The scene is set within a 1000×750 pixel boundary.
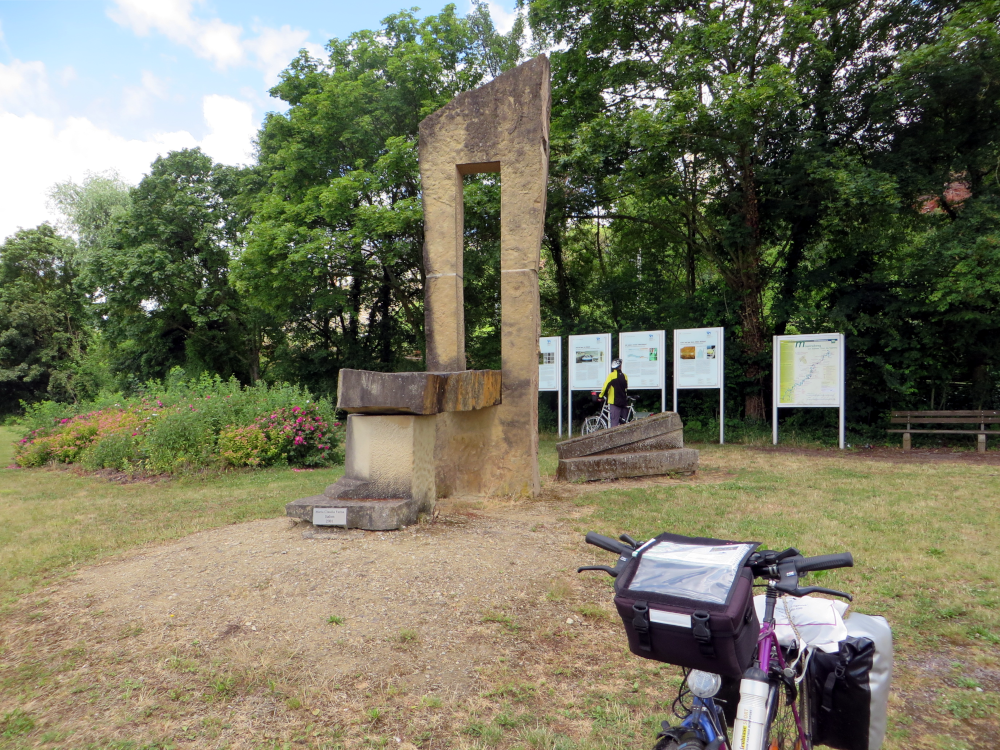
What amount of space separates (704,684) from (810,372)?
1160 cm

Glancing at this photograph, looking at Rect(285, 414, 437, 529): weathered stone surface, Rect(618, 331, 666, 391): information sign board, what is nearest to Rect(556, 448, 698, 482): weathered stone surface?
Rect(285, 414, 437, 529): weathered stone surface

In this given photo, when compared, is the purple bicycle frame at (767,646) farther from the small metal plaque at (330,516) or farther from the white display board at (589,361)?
the white display board at (589,361)

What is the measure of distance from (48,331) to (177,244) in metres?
12.3

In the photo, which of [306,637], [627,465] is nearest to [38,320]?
[627,465]

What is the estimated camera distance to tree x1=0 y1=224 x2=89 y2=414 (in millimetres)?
27188

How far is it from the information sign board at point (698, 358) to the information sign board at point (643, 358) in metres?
0.33

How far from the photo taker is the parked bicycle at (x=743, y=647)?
4.88ft

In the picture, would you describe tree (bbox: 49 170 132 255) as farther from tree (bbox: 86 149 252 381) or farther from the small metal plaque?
the small metal plaque

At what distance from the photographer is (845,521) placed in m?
5.97

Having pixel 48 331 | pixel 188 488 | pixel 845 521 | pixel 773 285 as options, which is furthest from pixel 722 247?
pixel 48 331

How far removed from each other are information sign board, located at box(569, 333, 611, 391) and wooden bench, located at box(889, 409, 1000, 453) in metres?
5.43

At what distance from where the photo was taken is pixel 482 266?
15938mm

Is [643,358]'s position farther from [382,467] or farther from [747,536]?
[382,467]

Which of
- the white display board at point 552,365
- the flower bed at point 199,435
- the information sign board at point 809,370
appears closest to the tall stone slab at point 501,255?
the flower bed at point 199,435
